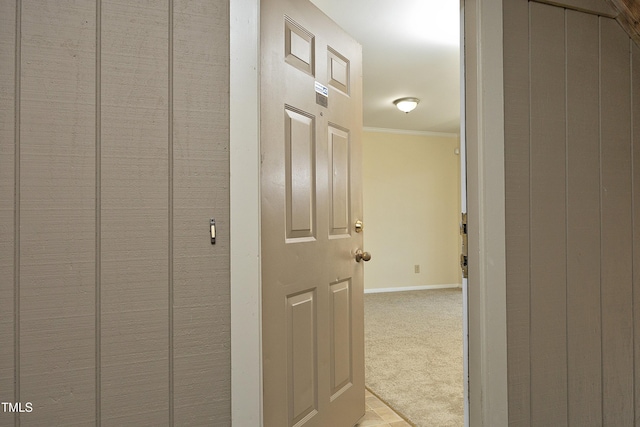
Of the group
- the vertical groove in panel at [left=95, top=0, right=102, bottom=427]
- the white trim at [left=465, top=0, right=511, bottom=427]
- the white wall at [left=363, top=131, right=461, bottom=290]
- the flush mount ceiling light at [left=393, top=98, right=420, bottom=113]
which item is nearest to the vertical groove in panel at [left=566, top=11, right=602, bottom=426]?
the white trim at [left=465, top=0, right=511, bottom=427]

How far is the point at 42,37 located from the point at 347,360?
5.61ft

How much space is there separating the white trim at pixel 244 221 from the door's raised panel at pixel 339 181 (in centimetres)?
70

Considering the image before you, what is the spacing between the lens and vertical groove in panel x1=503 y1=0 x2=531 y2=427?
147 cm

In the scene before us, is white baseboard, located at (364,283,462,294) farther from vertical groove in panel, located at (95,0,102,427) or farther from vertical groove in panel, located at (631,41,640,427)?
vertical groove in panel, located at (95,0,102,427)

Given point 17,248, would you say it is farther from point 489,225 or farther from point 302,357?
point 489,225

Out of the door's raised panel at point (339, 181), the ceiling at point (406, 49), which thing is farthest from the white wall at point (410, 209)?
the door's raised panel at point (339, 181)

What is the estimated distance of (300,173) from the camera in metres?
1.64

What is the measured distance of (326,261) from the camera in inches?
70.8

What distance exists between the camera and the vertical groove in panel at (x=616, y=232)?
1.62 metres

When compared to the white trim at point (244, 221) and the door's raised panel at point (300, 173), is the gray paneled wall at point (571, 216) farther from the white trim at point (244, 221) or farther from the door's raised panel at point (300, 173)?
the white trim at point (244, 221)

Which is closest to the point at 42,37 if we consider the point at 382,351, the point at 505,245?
the point at 505,245

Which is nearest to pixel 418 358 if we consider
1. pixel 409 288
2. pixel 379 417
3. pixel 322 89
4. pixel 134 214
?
pixel 379 417

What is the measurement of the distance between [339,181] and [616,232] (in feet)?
3.73

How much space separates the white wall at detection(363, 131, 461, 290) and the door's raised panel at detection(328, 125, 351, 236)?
412 cm
